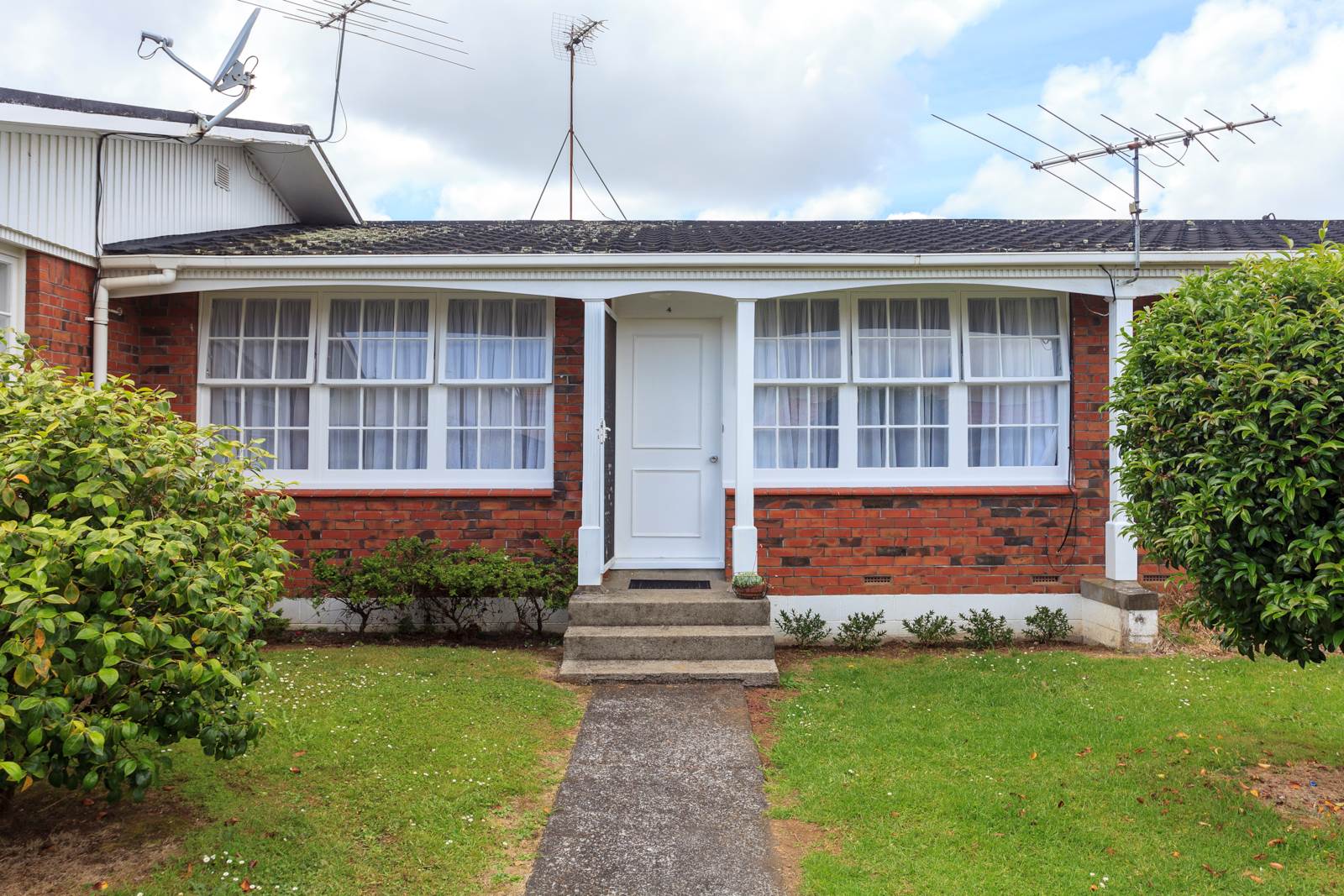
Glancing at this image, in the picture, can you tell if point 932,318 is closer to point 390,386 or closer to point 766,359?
point 766,359

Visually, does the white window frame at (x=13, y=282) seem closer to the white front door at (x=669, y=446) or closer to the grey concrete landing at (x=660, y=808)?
the white front door at (x=669, y=446)

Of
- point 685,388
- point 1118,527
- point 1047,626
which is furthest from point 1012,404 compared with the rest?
point 685,388

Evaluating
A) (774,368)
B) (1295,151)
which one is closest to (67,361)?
(774,368)

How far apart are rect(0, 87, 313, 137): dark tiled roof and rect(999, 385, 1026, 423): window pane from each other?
301 inches

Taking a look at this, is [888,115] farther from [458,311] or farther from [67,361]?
[67,361]

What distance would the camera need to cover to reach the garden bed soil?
3344 mm

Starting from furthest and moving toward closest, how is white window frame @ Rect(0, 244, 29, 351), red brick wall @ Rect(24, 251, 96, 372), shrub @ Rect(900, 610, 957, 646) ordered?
1. shrub @ Rect(900, 610, 957, 646)
2. red brick wall @ Rect(24, 251, 96, 372)
3. white window frame @ Rect(0, 244, 29, 351)

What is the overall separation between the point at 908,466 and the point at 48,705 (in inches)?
261

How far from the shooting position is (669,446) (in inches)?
327

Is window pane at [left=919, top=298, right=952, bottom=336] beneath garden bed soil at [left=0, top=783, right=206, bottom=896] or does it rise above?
above

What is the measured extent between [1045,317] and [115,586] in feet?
24.4

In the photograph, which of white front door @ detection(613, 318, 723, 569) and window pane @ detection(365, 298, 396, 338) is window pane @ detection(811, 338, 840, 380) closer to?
white front door @ detection(613, 318, 723, 569)

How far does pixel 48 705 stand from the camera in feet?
9.50

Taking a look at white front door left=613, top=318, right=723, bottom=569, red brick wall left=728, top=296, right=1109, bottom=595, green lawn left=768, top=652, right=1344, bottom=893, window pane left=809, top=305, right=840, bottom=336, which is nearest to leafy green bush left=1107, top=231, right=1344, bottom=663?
green lawn left=768, top=652, right=1344, bottom=893
